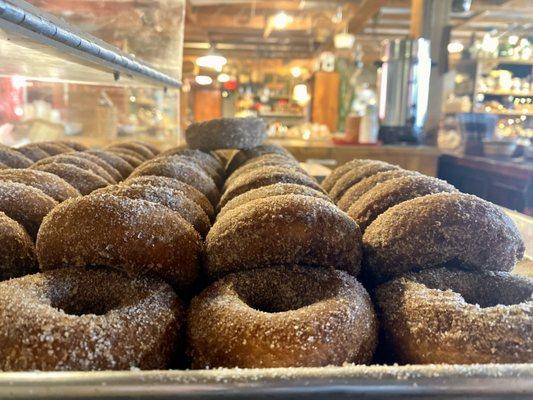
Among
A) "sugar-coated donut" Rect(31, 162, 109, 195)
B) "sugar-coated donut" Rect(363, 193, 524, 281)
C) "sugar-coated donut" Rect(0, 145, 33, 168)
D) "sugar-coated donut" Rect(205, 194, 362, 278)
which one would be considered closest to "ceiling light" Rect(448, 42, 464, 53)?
"sugar-coated donut" Rect(0, 145, 33, 168)

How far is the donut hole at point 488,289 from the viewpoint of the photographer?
93cm

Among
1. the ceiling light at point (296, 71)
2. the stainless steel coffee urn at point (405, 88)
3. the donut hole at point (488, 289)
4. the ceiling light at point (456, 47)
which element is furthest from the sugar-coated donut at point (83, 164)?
the ceiling light at point (296, 71)

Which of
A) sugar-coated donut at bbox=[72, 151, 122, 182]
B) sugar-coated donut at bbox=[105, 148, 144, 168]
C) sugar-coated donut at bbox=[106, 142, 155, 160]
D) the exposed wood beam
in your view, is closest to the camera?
sugar-coated donut at bbox=[72, 151, 122, 182]

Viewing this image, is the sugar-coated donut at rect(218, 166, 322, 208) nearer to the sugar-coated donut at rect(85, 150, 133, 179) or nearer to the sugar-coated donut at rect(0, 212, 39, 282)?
the sugar-coated donut at rect(0, 212, 39, 282)

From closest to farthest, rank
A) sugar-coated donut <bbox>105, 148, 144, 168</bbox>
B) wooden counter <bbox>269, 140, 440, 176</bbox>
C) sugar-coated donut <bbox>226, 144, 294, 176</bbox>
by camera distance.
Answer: sugar-coated donut <bbox>105, 148, 144, 168</bbox>
sugar-coated donut <bbox>226, 144, 294, 176</bbox>
wooden counter <bbox>269, 140, 440, 176</bbox>

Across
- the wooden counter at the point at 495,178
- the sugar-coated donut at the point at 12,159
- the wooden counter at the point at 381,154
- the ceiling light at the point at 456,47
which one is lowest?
the wooden counter at the point at 495,178

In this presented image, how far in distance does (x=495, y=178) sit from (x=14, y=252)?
3775 mm

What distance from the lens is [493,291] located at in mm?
950

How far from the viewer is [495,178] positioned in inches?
154

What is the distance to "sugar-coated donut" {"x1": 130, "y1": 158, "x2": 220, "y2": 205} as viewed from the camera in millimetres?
1620

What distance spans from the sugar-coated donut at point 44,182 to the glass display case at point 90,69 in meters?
0.37

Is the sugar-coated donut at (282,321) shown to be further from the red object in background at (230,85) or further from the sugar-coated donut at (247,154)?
the red object in background at (230,85)

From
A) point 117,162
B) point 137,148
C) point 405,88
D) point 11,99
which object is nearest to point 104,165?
point 117,162

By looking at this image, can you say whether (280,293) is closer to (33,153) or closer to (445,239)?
(445,239)
